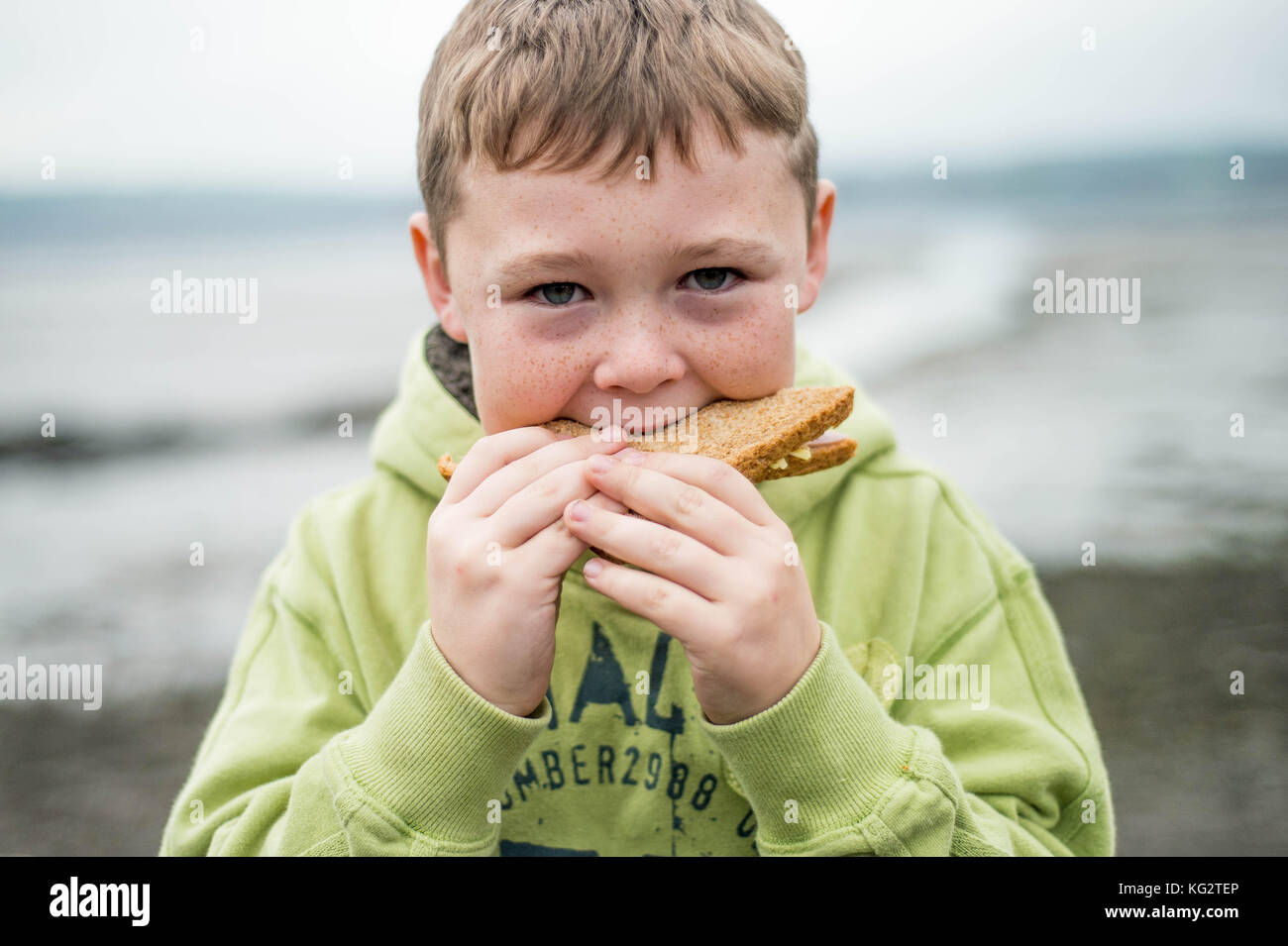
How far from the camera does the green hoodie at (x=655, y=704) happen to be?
188 cm

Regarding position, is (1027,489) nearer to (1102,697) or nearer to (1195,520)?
(1195,520)

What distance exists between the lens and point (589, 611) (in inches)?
91.7

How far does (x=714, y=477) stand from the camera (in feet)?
6.06

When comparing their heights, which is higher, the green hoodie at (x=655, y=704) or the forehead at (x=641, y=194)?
the forehead at (x=641, y=194)

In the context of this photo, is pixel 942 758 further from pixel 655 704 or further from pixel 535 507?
pixel 535 507

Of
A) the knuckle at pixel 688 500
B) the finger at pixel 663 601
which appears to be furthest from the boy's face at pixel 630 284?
the finger at pixel 663 601

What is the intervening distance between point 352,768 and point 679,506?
2.36ft

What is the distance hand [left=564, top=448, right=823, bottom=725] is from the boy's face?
0.20 m

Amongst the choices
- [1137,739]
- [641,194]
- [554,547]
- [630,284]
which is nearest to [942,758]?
[554,547]

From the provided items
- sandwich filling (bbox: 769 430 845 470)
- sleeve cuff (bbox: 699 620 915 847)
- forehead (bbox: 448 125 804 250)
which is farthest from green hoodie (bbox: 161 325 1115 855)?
forehead (bbox: 448 125 804 250)

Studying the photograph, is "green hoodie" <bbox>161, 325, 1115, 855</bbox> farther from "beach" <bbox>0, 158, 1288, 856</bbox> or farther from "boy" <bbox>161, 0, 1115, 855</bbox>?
"beach" <bbox>0, 158, 1288, 856</bbox>

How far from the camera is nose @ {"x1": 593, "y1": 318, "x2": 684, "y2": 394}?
6.16ft

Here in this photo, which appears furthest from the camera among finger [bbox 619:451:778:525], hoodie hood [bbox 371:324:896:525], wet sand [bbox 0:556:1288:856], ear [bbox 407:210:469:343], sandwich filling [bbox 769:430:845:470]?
wet sand [bbox 0:556:1288:856]

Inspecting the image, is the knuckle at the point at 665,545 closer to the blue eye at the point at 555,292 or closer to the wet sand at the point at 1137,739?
the blue eye at the point at 555,292
